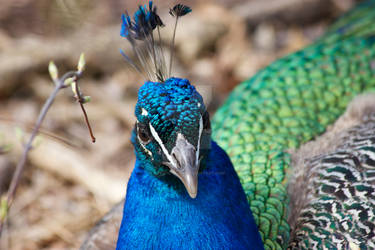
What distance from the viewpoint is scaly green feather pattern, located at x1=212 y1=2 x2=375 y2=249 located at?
1.84 m

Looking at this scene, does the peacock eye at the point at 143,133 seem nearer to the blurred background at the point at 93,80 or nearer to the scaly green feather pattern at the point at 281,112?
the scaly green feather pattern at the point at 281,112

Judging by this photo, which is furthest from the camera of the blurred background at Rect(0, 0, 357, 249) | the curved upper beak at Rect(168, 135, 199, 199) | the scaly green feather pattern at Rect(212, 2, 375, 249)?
the blurred background at Rect(0, 0, 357, 249)

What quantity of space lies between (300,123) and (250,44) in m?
1.82

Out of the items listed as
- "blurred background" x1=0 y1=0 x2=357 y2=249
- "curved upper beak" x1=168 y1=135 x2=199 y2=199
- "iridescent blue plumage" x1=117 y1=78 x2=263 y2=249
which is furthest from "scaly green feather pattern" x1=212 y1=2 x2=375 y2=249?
"curved upper beak" x1=168 y1=135 x2=199 y2=199

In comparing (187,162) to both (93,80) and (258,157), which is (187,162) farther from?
(93,80)

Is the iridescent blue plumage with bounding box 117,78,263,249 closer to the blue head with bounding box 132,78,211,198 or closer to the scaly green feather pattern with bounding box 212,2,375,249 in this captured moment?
the blue head with bounding box 132,78,211,198

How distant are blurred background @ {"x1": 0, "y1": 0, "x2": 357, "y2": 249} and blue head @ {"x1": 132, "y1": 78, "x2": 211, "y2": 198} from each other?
1.13 m

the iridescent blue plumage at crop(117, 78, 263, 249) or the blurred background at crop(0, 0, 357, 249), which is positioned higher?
the blurred background at crop(0, 0, 357, 249)

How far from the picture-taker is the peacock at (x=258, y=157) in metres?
1.36

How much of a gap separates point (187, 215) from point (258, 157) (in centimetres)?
57

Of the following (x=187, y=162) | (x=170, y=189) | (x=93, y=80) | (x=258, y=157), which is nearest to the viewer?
(x=187, y=162)

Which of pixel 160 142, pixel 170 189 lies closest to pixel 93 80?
pixel 170 189

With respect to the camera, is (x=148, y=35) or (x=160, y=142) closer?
(x=160, y=142)

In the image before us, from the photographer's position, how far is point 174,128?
1.29m
